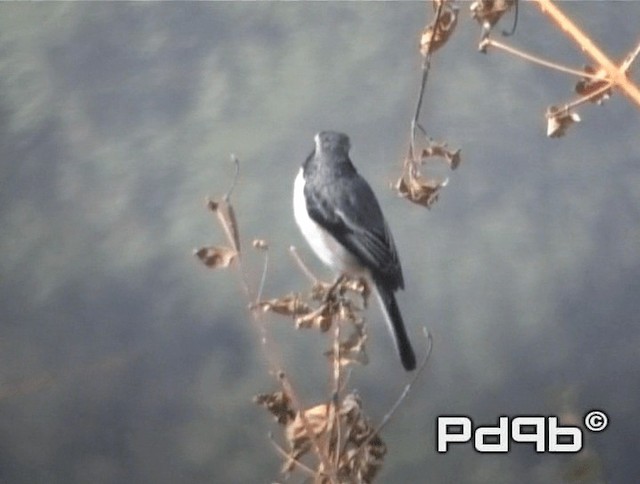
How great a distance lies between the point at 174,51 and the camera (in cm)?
120

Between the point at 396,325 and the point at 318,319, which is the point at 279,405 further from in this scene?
the point at 396,325

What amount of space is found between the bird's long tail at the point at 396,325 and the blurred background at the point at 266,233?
43 millimetres

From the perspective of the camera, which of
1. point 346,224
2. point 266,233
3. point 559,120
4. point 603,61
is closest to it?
point 603,61

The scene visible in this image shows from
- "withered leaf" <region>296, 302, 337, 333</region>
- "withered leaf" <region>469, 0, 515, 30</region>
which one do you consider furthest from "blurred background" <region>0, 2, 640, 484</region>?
"withered leaf" <region>469, 0, 515, 30</region>

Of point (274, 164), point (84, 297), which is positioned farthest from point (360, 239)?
point (84, 297)

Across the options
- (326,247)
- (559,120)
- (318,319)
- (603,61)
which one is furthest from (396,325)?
(603,61)

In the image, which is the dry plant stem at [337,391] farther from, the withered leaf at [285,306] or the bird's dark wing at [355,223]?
the bird's dark wing at [355,223]

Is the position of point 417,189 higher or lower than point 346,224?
lower

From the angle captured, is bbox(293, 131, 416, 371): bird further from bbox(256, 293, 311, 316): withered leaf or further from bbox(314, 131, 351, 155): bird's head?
bbox(256, 293, 311, 316): withered leaf

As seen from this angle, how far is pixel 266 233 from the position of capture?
114cm

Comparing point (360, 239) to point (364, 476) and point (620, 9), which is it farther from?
point (620, 9)

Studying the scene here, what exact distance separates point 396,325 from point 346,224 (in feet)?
0.37

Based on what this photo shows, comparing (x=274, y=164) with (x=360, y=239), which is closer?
(x=360, y=239)

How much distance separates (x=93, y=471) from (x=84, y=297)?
0.55 feet
